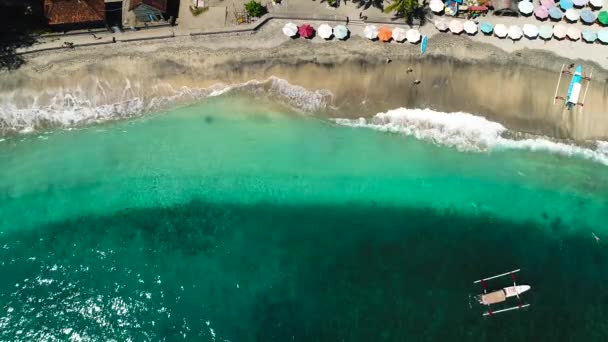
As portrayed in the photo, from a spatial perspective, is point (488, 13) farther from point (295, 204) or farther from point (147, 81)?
point (147, 81)

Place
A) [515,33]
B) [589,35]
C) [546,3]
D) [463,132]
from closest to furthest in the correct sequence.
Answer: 1. [463,132]
2. [589,35]
3. [515,33]
4. [546,3]

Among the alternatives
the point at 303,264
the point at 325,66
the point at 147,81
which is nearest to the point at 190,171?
the point at 147,81

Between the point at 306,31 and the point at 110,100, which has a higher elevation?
the point at 306,31

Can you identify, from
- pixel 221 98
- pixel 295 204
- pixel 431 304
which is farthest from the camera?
pixel 221 98

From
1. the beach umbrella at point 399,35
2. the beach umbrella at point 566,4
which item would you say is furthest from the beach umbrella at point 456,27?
the beach umbrella at point 566,4

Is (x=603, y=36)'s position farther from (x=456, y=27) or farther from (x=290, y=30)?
(x=290, y=30)

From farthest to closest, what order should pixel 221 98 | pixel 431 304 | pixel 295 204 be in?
pixel 221 98, pixel 295 204, pixel 431 304

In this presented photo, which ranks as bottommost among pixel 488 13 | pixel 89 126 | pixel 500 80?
pixel 89 126

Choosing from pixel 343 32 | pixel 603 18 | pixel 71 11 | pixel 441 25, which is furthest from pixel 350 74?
pixel 71 11

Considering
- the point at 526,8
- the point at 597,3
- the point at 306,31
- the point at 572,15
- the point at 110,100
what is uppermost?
the point at 597,3
